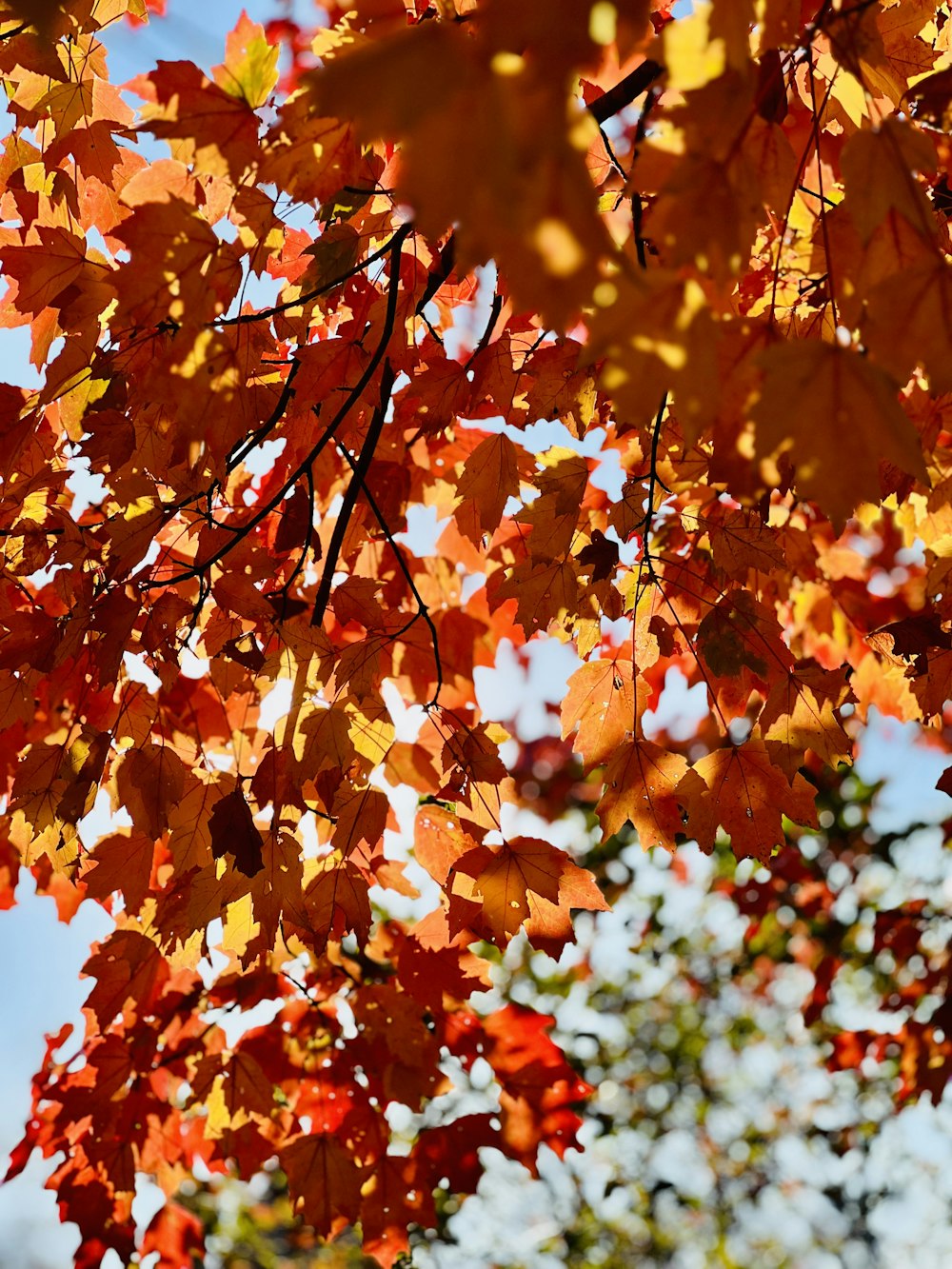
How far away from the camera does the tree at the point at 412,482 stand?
3.15 feet

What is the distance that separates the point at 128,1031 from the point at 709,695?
6.13ft

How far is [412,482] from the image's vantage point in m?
2.89

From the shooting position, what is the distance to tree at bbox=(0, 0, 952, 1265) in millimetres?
960

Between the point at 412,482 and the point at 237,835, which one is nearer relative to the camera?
the point at 237,835

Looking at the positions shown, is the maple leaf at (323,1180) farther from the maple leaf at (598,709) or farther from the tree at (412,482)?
the maple leaf at (598,709)

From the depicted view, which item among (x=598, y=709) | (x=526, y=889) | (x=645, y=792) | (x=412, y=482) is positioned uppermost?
(x=412, y=482)

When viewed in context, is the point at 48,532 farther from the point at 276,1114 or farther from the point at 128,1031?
the point at 276,1114

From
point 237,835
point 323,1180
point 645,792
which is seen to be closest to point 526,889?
point 645,792

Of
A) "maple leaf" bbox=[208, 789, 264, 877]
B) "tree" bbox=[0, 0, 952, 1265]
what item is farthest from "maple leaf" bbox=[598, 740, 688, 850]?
"maple leaf" bbox=[208, 789, 264, 877]

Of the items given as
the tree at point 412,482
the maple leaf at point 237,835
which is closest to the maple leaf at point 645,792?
the tree at point 412,482

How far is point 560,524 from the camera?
7.11 ft

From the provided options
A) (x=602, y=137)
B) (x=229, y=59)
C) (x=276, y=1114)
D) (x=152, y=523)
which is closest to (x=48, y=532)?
(x=152, y=523)

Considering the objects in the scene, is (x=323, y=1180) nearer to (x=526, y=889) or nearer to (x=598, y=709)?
(x=526, y=889)

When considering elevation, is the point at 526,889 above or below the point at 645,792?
below
